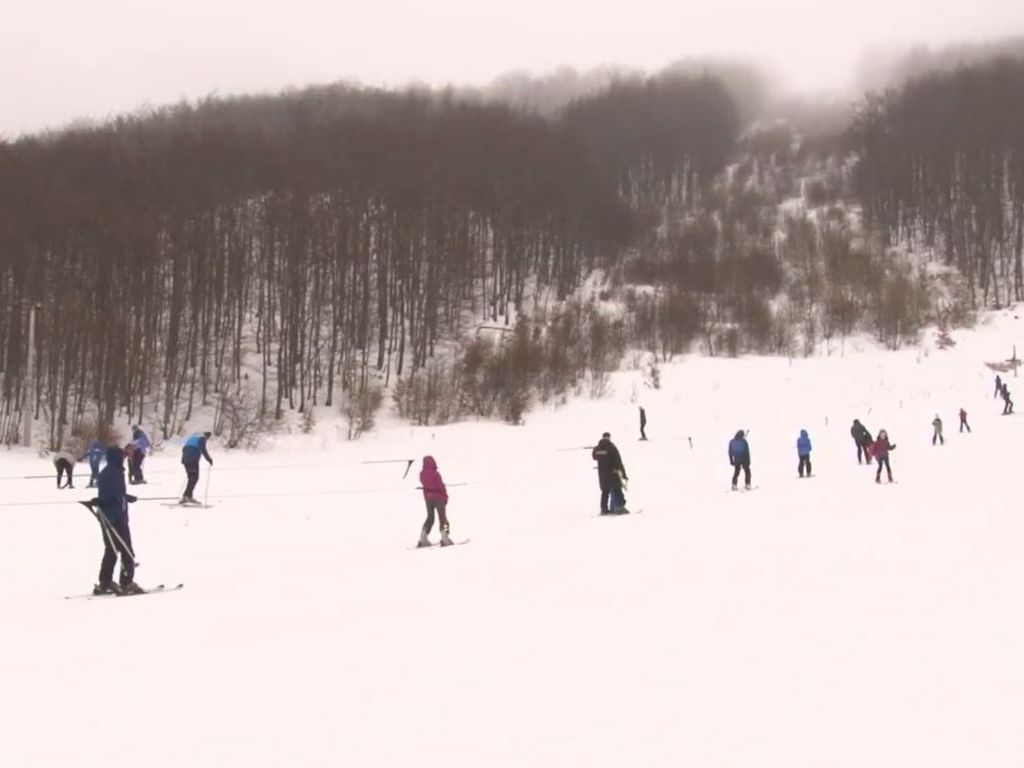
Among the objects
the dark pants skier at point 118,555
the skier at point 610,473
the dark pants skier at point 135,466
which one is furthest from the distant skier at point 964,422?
the dark pants skier at point 118,555

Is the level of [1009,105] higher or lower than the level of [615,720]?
higher

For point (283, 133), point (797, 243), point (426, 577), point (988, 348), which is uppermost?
point (283, 133)

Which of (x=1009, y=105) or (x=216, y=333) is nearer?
(x=216, y=333)

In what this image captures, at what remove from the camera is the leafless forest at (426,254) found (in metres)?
39.5

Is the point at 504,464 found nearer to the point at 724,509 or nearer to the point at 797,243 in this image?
the point at 724,509

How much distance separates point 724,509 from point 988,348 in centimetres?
4027

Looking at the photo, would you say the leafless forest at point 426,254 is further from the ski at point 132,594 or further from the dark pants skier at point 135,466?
the ski at point 132,594

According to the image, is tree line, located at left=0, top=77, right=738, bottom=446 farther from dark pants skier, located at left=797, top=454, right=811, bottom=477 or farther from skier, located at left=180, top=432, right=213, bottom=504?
dark pants skier, located at left=797, top=454, right=811, bottom=477

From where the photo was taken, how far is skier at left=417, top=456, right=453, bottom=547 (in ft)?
42.2

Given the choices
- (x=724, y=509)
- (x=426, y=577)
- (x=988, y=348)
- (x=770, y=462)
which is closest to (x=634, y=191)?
(x=988, y=348)

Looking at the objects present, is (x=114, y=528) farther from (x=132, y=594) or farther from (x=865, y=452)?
(x=865, y=452)

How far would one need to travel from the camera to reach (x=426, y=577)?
31.2 feet

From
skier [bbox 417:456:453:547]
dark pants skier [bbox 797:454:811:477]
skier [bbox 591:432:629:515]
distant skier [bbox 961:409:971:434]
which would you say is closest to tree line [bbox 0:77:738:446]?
dark pants skier [bbox 797:454:811:477]

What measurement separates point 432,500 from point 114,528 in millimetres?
5116
